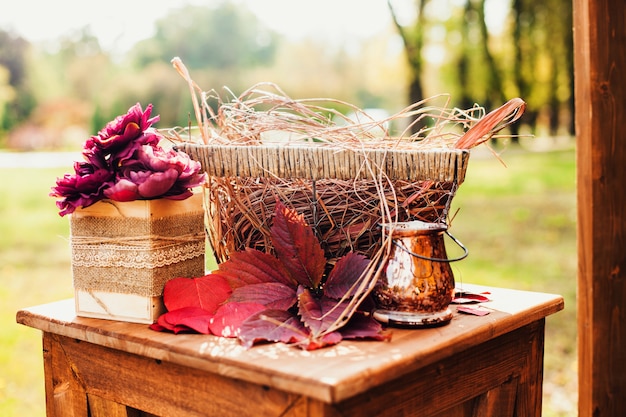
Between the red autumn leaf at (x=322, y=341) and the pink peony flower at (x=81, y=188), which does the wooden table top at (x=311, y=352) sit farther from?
the pink peony flower at (x=81, y=188)

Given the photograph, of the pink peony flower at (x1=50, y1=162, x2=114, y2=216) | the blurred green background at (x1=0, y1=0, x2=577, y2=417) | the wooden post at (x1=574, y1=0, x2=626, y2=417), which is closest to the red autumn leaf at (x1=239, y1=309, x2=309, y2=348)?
the pink peony flower at (x1=50, y1=162, x2=114, y2=216)

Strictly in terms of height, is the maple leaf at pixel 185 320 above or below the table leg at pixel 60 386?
above

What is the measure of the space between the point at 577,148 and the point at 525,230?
4.51 meters

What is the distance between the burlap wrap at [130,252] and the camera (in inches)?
43.8

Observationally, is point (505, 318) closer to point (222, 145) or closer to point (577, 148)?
point (577, 148)

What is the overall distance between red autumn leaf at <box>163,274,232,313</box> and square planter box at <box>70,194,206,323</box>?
0.02 meters

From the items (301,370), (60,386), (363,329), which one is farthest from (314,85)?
(301,370)

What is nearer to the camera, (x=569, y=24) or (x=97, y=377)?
(x=97, y=377)

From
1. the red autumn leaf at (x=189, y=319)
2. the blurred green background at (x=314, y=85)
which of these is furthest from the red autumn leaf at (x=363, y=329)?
the blurred green background at (x=314, y=85)

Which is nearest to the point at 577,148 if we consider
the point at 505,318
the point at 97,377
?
the point at 505,318

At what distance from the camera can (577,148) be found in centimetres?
119

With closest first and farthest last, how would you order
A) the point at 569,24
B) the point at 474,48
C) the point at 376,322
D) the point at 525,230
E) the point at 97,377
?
the point at 376,322 < the point at 97,377 < the point at 525,230 < the point at 569,24 < the point at 474,48

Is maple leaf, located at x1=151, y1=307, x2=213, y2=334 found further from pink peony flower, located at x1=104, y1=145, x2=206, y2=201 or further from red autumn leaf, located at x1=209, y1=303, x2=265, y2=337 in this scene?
pink peony flower, located at x1=104, y1=145, x2=206, y2=201

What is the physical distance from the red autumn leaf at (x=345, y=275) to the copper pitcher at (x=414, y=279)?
0.04 m
